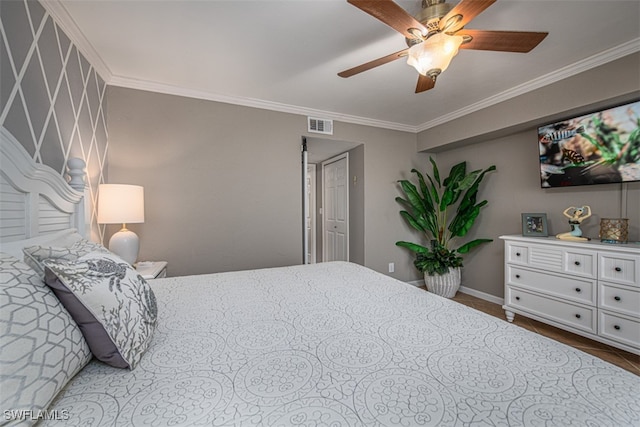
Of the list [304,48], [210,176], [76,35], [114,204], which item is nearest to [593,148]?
[304,48]

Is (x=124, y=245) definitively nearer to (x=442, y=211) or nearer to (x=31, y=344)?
(x=31, y=344)

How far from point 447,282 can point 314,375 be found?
2.96m

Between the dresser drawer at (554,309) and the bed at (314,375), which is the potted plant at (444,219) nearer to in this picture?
the dresser drawer at (554,309)

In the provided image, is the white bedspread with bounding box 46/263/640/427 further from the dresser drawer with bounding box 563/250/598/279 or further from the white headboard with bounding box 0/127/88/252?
the dresser drawer with bounding box 563/250/598/279

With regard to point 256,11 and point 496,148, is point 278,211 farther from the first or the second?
point 496,148

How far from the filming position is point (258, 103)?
272 centimetres

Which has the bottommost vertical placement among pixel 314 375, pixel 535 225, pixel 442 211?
pixel 314 375

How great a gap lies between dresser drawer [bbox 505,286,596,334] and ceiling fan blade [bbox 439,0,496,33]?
2.32m

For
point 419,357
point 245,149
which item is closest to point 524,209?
point 419,357

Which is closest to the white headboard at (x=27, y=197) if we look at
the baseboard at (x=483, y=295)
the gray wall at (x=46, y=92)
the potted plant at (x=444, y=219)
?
the gray wall at (x=46, y=92)

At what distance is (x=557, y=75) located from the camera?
2.15 metres

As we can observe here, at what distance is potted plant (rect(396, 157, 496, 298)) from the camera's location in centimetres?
304

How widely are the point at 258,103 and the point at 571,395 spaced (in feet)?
9.74

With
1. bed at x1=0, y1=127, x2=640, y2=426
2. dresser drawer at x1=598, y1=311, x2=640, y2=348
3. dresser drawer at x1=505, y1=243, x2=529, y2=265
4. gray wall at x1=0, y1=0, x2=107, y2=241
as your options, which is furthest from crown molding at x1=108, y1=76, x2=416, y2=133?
dresser drawer at x1=598, y1=311, x2=640, y2=348
